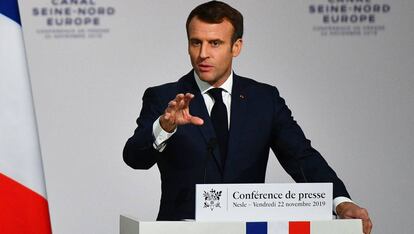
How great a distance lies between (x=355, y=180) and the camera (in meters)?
5.77

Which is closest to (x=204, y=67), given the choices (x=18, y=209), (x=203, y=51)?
(x=203, y=51)

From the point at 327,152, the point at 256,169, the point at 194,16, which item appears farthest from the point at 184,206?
the point at 327,152

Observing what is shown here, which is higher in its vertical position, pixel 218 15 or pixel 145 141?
pixel 218 15

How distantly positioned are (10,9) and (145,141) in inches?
41.6

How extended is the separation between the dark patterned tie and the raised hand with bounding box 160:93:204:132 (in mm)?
846

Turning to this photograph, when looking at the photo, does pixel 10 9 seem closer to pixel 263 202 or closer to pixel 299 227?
pixel 263 202

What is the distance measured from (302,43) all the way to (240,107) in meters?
1.37

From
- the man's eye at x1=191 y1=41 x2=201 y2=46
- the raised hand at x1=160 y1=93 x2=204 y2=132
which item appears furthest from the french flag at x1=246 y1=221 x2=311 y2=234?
the man's eye at x1=191 y1=41 x2=201 y2=46

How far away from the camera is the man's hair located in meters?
4.61

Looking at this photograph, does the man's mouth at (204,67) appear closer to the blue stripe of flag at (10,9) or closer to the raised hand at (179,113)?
the raised hand at (179,113)

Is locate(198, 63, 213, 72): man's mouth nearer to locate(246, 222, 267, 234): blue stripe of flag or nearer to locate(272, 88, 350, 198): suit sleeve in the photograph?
locate(272, 88, 350, 198): suit sleeve

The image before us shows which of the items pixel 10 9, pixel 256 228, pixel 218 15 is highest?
pixel 10 9

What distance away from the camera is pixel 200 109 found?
14.5ft

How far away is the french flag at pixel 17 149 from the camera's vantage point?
2.94 m
